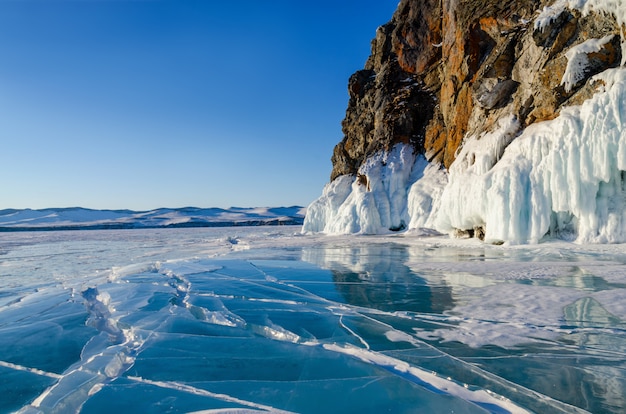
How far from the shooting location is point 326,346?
14.4ft

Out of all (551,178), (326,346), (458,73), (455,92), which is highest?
(458,73)

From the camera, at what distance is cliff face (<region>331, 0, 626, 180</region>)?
51.1 ft

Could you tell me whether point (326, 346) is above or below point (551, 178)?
below

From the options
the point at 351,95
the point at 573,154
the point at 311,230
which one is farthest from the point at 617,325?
the point at 351,95

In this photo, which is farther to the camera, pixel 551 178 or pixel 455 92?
pixel 455 92

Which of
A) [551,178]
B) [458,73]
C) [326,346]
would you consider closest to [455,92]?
[458,73]

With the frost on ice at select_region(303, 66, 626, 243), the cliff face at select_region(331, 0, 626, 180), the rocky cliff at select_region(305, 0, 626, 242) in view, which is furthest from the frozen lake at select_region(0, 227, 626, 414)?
the cliff face at select_region(331, 0, 626, 180)

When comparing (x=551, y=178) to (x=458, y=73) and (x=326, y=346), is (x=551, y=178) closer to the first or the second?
(x=326, y=346)

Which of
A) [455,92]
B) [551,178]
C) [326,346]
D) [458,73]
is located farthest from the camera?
[455,92]

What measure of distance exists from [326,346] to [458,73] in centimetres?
2653

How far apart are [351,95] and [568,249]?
34.1 m

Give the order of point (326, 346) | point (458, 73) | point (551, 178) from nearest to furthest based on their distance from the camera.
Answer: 1. point (326, 346)
2. point (551, 178)
3. point (458, 73)

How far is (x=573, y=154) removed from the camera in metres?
13.1

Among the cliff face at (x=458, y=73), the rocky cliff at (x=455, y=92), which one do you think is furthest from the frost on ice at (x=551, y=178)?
the cliff face at (x=458, y=73)
